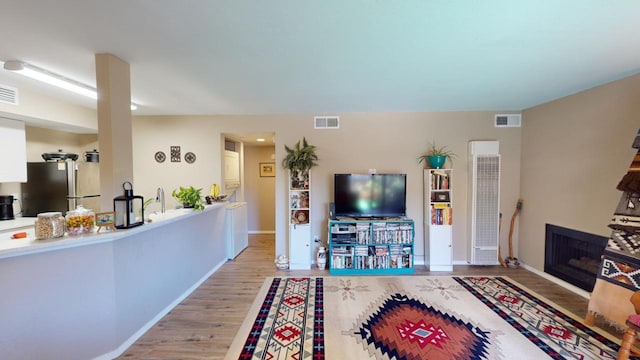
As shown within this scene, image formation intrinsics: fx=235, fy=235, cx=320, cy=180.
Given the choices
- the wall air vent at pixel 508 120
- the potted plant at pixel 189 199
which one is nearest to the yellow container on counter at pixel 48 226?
the potted plant at pixel 189 199

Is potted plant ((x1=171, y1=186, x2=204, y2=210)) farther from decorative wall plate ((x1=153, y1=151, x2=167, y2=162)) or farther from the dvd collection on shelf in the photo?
the dvd collection on shelf

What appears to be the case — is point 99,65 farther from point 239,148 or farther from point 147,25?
point 239,148

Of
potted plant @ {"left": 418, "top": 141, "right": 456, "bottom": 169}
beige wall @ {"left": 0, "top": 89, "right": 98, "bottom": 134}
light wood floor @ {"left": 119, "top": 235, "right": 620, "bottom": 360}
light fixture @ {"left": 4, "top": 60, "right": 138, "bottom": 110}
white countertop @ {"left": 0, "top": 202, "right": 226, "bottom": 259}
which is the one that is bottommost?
light wood floor @ {"left": 119, "top": 235, "right": 620, "bottom": 360}

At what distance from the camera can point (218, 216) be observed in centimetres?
395

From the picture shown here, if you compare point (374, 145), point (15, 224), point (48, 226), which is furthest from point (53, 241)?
point (374, 145)

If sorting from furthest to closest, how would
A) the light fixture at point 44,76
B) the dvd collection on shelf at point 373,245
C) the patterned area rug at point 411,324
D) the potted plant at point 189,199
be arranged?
the dvd collection on shelf at point 373,245 → the potted plant at point 189,199 → the light fixture at point 44,76 → the patterned area rug at point 411,324

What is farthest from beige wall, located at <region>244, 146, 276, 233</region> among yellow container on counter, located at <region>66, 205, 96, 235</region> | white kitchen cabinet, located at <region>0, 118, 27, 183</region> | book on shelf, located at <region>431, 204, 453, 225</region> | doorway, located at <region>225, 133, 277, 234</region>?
yellow container on counter, located at <region>66, 205, 96, 235</region>

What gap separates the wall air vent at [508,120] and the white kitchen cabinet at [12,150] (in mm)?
7029

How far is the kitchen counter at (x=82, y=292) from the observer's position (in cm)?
167

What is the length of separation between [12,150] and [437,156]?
234 inches

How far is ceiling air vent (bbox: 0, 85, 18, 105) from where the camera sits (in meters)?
2.69

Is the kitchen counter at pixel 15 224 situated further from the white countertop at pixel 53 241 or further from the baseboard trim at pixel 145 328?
the baseboard trim at pixel 145 328

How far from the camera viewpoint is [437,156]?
3.77 meters

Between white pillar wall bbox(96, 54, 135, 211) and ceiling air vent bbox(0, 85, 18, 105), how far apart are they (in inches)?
69.2
